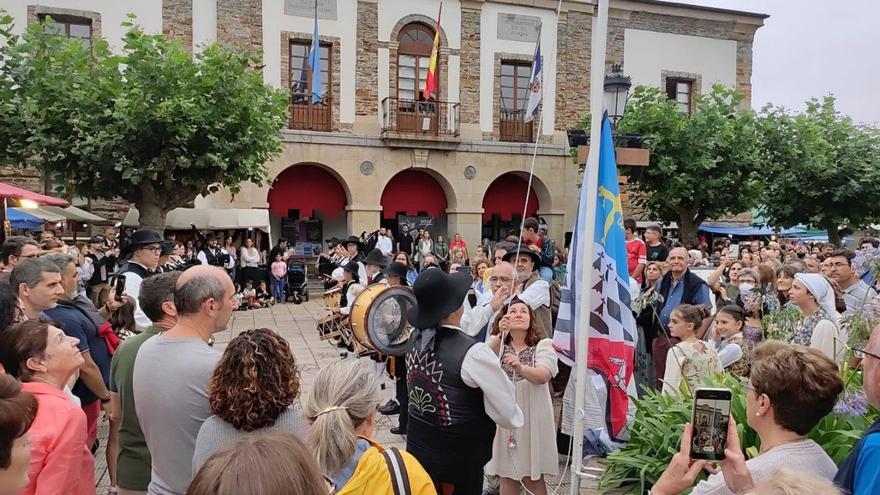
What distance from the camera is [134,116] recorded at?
13.6 metres

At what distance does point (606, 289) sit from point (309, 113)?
59.5 ft

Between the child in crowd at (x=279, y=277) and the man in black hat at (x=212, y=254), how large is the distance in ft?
5.39

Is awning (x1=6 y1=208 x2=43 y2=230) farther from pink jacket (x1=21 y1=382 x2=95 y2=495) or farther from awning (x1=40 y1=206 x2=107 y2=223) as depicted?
pink jacket (x1=21 y1=382 x2=95 y2=495)

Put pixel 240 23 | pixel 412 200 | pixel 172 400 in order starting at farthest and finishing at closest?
pixel 412 200 < pixel 240 23 < pixel 172 400

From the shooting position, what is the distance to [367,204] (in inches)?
845

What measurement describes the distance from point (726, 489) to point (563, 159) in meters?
21.6

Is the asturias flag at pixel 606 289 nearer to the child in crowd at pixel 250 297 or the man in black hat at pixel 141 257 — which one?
the man in black hat at pixel 141 257

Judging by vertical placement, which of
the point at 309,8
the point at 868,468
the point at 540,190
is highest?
the point at 309,8

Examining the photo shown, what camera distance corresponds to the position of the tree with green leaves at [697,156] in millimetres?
19719

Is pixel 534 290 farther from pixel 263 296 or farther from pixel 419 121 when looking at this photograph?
pixel 419 121

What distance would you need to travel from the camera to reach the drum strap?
221 centimetres

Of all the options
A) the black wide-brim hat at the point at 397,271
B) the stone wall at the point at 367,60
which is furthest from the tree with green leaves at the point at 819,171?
the black wide-brim hat at the point at 397,271

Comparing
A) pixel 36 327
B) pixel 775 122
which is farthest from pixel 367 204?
pixel 36 327

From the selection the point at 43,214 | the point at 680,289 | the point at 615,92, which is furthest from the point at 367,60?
the point at 680,289
